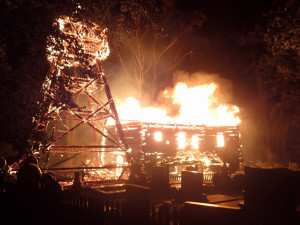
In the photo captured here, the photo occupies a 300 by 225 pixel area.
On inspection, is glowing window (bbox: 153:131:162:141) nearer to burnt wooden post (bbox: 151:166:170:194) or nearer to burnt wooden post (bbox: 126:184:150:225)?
burnt wooden post (bbox: 151:166:170:194)

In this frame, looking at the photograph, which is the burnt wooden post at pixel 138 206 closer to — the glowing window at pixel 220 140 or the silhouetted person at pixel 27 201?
the silhouetted person at pixel 27 201

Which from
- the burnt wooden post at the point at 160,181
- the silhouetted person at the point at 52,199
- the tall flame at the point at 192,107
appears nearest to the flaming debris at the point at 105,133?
the tall flame at the point at 192,107

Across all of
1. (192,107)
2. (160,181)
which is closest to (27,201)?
(160,181)

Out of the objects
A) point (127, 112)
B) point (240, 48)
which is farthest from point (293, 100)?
point (127, 112)

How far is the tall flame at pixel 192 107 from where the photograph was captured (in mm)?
28078

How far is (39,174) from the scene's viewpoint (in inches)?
292

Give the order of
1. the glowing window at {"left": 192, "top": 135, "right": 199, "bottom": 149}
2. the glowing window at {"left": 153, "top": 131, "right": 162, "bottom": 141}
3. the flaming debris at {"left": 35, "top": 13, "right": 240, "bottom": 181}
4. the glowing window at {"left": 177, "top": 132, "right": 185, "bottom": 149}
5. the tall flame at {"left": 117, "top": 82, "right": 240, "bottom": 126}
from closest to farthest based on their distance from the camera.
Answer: the flaming debris at {"left": 35, "top": 13, "right": 240, "bottom": 181} < the glowing window at {"left": 153, "top": 131, "right": 162, "bottom": 141} < the glowing window at {"left": 177, "top": 132, "right": 185, "bottom": 149} < the glowing window at {"left": 192, "top": 135, "right": 199, "bottom": 149} < the tall flame at {"left": 117, "top": 82, "right": 240, "bottom": 126}

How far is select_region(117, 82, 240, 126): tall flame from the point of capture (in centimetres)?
2808

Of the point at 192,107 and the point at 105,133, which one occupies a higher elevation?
the point at 192,107

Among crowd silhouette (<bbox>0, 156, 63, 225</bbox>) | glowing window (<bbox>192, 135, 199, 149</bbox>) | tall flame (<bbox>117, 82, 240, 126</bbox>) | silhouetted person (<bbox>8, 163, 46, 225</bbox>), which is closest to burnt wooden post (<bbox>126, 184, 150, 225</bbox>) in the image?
crowd silhouette (<bbox>0, 156, 63, 225</bbox>)

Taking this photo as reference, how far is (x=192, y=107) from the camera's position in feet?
98.6

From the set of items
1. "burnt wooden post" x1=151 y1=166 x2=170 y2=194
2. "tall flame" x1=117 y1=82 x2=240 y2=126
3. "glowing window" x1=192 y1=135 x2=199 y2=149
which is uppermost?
"tall flame" x1=117 y1=82 x2=240 y2=126

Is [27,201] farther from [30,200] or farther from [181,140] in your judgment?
[181,140]

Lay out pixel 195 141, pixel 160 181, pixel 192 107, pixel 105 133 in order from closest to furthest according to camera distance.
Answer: pixel 160 181 → pixel 105 133 → pixel 195 141 → pixel 192 107
